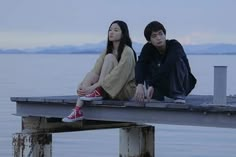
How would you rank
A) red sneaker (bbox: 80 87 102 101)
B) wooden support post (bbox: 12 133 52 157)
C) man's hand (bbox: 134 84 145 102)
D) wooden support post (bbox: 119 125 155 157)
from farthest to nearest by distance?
wooden support post (bbox: 119 125 155 157) < wooden support post (bbox: 12 133 52 157) < red sneaker (bbox: 80 87 102 101) < man's hand (bbox: 134 84 145 102)

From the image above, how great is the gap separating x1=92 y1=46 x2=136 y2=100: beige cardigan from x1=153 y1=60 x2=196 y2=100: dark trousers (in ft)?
1.55

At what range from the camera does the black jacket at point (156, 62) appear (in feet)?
35.6

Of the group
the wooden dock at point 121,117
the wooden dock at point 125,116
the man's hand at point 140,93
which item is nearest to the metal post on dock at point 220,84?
the wooden dock at point 125,116

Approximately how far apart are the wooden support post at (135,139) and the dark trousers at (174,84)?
238 cm

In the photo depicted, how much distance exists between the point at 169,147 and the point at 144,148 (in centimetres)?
1192

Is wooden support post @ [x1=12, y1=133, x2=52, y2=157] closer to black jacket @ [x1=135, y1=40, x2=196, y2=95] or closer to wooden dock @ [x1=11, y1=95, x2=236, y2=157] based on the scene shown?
wooden dock @ [x1=11, y1=95, x2=236, y2=157]

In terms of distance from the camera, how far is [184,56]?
36.2 feet

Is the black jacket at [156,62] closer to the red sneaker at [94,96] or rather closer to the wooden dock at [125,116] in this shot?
the wooden dock at [125,116]

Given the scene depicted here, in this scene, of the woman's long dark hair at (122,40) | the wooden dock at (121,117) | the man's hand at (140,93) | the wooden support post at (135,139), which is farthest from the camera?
the wooden support post at (135,139)

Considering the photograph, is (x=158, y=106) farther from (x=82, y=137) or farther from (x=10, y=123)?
(x=10, y=123)

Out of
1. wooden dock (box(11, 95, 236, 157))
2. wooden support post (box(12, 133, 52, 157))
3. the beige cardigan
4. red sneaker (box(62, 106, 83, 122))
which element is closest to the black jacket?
the beige cardigan

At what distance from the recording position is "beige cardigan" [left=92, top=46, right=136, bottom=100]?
11.2 m

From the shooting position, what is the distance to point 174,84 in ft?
35.8

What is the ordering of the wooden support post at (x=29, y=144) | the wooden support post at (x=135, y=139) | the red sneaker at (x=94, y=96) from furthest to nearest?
1. the wooden support post at (x=135, y=139)
2. the wooden support post at (x=29, y=144)
3. the red sneaker at (x=94, y=96)
